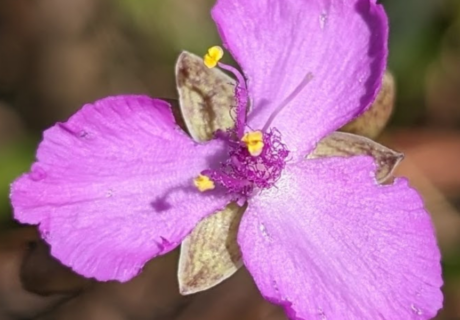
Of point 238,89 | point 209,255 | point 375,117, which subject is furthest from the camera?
point 375,117

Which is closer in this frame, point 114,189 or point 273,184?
point 114,189

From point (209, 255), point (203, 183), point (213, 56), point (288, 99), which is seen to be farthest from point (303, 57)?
point (209, 255)

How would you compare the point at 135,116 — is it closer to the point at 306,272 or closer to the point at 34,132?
the point at 306,272

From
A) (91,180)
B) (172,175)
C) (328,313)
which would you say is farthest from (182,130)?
(328,313)

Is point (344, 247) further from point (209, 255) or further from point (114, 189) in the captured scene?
point (114, 189)

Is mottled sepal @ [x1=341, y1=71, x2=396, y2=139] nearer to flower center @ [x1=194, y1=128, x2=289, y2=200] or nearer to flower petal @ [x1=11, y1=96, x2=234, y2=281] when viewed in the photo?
flower center @ [x1=194, y1=128, x2=289, y2=200]

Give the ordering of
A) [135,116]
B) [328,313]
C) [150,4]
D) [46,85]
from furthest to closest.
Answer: [46,85] → [150,4] → [135,116] → [328,313]
